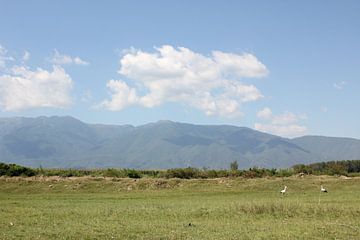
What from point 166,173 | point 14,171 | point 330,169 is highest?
point 14,171

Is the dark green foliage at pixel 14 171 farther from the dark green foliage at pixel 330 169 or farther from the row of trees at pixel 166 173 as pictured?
the dark green foliage at pixel 330 169

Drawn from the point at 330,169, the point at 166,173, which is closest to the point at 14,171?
the point at 166,173

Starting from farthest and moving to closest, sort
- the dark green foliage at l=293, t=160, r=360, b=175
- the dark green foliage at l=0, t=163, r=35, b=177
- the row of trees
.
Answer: the dark green foliage at l=293, t=160, r=360, b=175 < the row of trees < the dark green foliage at l=0, t=163, r=35, b=177

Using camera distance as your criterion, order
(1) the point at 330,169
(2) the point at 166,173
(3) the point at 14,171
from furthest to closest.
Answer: (1) the point at 330,169
(2) the point at 166,173
(3) the point at 14,171

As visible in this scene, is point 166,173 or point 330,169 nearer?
point 166,173

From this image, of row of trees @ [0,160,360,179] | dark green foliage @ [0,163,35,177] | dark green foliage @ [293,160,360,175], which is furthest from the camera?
dark green foliage @ [293,160,360,175]

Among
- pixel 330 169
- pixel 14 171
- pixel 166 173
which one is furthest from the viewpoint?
pixel 330 169

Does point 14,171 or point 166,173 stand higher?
point 14,171

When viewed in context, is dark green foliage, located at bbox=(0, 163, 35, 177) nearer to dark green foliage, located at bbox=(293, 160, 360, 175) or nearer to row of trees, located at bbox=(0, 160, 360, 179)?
row of trees, located at bbox=(0, 160, 360, 179)

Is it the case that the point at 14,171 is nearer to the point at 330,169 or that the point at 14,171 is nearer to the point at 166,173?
the point at 166,173

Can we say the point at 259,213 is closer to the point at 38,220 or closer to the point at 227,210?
the point at 227,210

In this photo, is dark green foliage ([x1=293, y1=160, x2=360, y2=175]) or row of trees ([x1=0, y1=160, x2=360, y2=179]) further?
dark green foliage ([x1=293, y1=160, x2=360, y2=175])

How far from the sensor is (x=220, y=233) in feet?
70.4

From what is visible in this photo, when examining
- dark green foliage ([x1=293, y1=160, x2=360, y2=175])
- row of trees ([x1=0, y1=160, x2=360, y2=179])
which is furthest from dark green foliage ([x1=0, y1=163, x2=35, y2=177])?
dark green foliage ([x1=293, y1=160, x2=360, y2=175])
